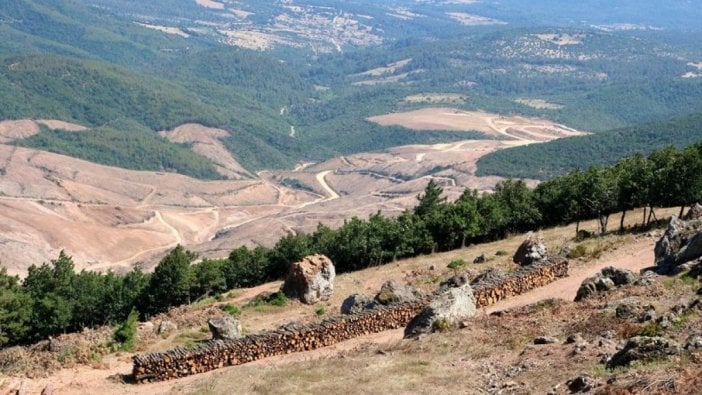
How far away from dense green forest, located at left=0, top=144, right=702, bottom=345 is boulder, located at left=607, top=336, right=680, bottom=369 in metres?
36.4

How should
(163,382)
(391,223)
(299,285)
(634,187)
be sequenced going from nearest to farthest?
(163,382)
(299,285)
(634,187)
(391,223)

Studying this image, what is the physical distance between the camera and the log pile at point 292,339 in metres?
32.5

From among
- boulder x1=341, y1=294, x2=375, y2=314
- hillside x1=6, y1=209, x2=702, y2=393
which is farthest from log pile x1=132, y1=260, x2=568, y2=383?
boulder x1=341, y1=294, x2=375, y2=314

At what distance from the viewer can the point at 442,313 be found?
110 ft

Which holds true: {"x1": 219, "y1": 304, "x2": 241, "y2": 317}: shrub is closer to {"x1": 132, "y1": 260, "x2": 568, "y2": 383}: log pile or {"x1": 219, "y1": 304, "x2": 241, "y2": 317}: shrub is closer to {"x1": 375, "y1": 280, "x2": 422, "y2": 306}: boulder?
{"x1": 375, "y1": 280, "x2": 422, "y2": 306}: boulder

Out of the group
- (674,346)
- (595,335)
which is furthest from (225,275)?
(674,346)

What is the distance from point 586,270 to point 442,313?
13.3 metres

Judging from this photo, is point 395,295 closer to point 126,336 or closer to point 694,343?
point 126,336

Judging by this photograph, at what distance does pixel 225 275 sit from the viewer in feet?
222

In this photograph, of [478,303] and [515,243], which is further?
[515,243]

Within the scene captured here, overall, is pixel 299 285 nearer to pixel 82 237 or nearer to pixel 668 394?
pixel 668 394

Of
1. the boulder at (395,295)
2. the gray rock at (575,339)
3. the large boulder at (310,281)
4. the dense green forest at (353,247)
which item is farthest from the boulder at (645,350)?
the dense green forest at (353,247)

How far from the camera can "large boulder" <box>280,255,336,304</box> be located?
47.8 metres

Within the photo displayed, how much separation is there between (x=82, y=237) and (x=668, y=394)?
147165mm
